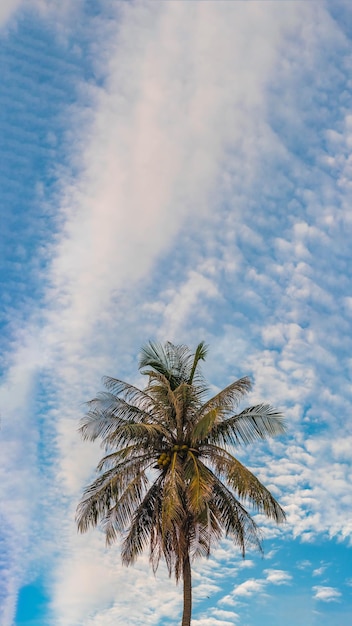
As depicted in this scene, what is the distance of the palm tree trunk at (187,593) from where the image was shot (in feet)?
77.7

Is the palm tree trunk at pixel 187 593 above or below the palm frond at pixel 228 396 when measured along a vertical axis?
below

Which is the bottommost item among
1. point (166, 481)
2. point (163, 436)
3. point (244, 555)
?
point (244, 555)

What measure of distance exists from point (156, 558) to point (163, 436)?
440cm

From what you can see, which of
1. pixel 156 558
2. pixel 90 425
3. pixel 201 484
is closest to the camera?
pixel 201 484

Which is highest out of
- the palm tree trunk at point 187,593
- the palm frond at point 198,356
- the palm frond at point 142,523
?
the palm frond at point 198,356

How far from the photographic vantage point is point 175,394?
26188 mm

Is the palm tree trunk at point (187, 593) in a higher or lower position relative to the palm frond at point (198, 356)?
lower

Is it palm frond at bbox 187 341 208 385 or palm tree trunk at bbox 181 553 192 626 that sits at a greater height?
palm frond at bbox 187 341 208 385

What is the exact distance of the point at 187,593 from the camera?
24031mm

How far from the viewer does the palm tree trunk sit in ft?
77.7

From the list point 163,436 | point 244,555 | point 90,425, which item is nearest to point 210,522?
point 244,555

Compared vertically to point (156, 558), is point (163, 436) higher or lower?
higher

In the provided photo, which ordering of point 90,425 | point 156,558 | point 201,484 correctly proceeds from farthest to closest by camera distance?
point 90,425
point 156,558
point 201,484

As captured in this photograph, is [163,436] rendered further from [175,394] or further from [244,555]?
[244,555]
